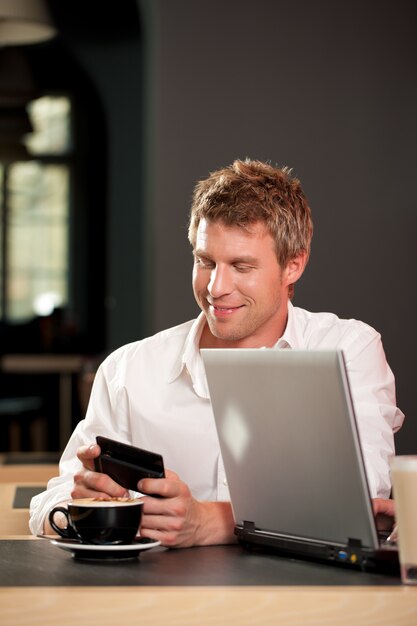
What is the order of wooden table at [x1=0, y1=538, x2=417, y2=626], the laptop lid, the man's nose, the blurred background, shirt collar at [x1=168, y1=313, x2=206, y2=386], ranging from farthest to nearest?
1. the blurred background
2. shirt collar at [x1=168, y1=313, x2=206, y2=386]
3. the man's nose
4. the laptop lid
5. wooden table at [x1=0, y1=538, x2=417, y2=626]

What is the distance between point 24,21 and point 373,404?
8.79 ft

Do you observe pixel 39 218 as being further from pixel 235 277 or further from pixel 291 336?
pixel 235 277

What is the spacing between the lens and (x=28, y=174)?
10219 mm

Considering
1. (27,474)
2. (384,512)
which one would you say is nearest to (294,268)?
(384,512)

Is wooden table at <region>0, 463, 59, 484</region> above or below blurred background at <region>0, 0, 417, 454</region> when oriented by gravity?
below

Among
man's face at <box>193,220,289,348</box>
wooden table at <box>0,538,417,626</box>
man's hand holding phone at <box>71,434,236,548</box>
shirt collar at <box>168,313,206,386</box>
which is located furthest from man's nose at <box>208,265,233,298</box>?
wooden table at <box>0,538,417,626</box>

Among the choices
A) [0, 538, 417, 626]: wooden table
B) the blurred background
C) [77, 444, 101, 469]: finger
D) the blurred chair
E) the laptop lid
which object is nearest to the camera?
[0, 538, 417, 626]: wooden table

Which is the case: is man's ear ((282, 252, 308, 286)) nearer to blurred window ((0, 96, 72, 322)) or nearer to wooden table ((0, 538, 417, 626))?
wooden table ((0, 538, 417, 626))

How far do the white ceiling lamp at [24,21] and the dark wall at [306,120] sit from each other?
0.46 meters

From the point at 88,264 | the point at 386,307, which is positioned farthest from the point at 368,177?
the point at 88,264

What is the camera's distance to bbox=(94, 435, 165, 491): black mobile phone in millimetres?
1535

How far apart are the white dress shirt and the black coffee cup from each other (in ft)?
1.56

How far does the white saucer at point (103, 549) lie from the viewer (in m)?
1.43

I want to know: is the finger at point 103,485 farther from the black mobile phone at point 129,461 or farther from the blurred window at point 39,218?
the blurred window at point 39,218
